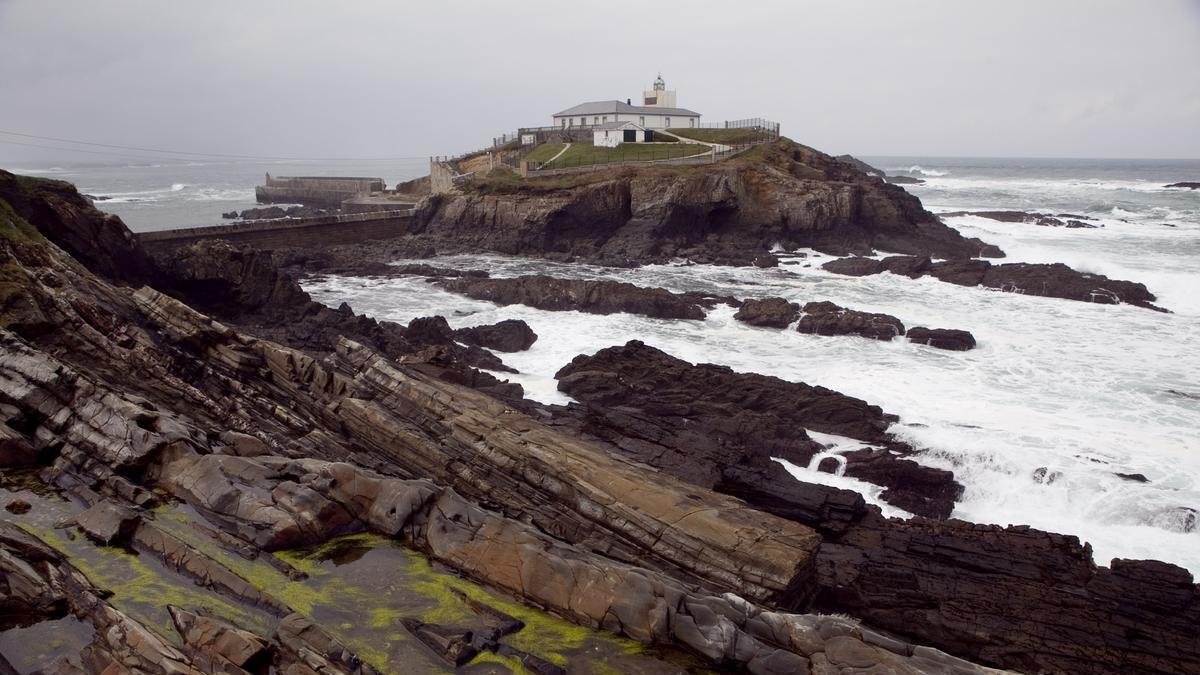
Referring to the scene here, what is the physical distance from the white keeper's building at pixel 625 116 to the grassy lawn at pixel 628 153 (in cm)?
714

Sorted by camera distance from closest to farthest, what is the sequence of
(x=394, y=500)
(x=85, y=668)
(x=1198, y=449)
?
(x=85, y=668) → (x=394, y=500) → (x=1198, y=449)

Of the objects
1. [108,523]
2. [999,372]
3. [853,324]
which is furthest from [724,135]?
[108,523]

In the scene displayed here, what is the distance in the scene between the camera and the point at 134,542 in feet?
32.8

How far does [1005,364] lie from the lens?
83.3 ft

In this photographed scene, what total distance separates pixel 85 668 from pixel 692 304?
88.8ft

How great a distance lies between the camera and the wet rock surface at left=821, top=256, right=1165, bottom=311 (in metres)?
34.3

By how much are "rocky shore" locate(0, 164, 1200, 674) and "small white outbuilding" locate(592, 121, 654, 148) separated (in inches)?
1957

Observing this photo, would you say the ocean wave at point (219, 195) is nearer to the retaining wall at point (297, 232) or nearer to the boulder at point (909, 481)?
the retaining wall at point (297, 232)

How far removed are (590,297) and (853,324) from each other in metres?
10.7

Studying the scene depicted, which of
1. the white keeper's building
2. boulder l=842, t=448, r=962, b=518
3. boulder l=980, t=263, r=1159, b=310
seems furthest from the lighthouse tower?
boulder l=842, t=448, r=962, b=518

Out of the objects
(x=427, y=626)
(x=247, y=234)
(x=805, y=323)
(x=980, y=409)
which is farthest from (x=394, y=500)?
(x=247, y=234)

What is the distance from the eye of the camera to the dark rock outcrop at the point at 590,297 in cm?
3188

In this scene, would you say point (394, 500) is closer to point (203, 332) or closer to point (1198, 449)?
point (203, 332)

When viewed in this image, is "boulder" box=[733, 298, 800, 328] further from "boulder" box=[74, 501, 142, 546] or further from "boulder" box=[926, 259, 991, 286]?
"boulder" box=[74, 501, 142, 546]
